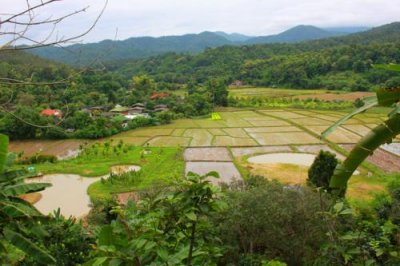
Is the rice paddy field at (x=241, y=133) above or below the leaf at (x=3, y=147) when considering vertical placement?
below

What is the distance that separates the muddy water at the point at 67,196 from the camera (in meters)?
14.3

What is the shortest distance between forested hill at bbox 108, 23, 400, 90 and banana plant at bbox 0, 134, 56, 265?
143 ft

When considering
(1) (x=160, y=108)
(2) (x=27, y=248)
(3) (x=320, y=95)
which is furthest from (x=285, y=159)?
(3) (x=320, y=95)

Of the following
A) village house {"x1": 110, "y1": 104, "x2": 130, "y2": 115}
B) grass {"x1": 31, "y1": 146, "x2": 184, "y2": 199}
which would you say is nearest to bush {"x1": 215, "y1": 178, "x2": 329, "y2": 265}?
grass {"x1": 31, "y1": 146, "x2": 184, "y2": 199}

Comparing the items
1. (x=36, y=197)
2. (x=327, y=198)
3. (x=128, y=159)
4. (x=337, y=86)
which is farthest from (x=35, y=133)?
(x=337, y=86)

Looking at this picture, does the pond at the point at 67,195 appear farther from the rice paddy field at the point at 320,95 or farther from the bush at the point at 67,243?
the rice paddy field at the point at 320,95

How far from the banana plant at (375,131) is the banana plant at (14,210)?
8.16 feet

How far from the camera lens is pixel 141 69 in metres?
83.6

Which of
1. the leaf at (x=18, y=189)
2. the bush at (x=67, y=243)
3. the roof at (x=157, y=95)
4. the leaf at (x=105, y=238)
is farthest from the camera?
the roof at (x=157, y=95)

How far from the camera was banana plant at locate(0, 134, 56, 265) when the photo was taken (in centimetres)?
336

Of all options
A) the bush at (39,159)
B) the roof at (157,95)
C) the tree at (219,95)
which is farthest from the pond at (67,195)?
the roof at (157,95)

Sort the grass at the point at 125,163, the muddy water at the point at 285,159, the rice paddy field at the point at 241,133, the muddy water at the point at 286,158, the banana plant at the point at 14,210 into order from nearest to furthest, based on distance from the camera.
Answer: the banana plant at the point at 14,210, the grass at the point at 125,163, the muddy water at the point at 285,159, the muddy water at the point at 286,158, the rice paddy field at the point at 241,133

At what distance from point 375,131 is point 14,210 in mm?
2985

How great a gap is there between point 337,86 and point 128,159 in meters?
33.0
